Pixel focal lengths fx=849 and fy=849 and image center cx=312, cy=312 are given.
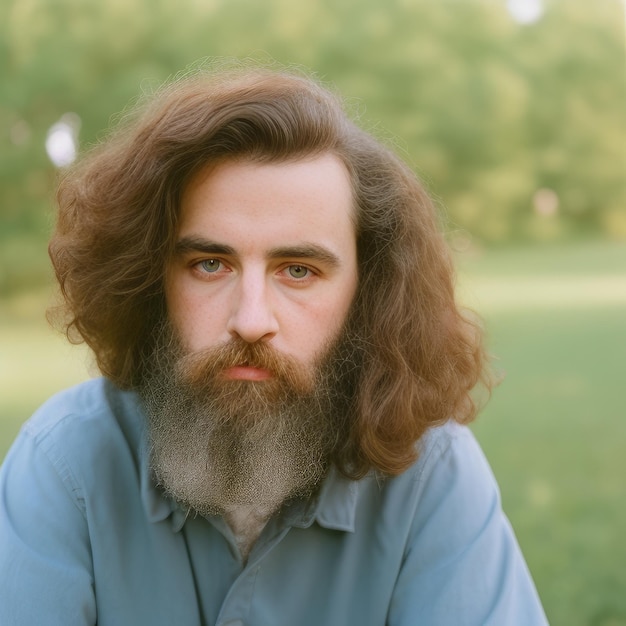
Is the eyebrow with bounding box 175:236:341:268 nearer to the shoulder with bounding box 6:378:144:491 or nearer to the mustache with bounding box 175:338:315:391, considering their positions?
the mustache with bounding box 175:338:315:391

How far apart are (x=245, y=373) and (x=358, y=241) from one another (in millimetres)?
456

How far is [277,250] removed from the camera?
1.81 m

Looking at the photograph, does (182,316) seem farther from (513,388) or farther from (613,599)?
(513,388)

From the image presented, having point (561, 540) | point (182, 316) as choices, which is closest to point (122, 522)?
point (182, 316)

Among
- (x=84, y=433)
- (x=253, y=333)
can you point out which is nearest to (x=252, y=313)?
(x=253, y=333)

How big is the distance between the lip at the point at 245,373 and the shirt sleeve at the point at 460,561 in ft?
1.64

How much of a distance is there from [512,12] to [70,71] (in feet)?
11.6

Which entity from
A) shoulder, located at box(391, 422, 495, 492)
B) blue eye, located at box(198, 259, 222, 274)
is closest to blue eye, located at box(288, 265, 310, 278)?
blue eye, located at box(198, 259, 222, 274)

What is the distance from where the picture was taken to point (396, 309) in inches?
79.4

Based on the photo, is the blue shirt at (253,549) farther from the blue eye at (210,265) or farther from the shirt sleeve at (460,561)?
the blue eye at (210,265)

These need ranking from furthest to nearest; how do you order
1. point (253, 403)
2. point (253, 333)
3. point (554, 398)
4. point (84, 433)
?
point (554, 398) → point (84, 433) → point (253, 403) → point (253, 333)

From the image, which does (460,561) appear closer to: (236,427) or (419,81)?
(236,427)

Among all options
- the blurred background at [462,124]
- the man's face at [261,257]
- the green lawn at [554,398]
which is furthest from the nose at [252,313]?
the blurred background at [462,124]

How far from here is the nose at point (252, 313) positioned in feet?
5.78
